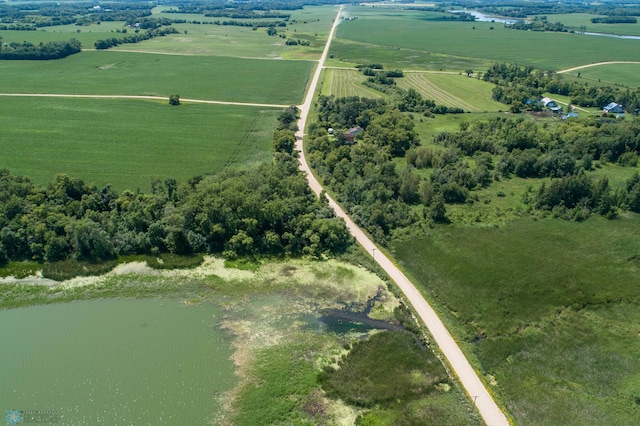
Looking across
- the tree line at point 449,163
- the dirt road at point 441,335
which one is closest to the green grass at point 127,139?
the tree line at point 449,163

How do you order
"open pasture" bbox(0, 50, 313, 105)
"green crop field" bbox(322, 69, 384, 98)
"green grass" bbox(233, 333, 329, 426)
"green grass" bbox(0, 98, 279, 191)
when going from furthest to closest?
"green crop field" bbox(322, 69, 384, 98) → "open pasture" bbox(0, 50, 313, 105) → "green grass" bbox(0, 98, 279, 191) → "green grass" bbox(233, 333, 329, 426)

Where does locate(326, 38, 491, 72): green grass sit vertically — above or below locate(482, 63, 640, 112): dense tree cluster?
above

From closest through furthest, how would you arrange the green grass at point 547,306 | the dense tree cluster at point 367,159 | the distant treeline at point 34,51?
the green grass at point 547,306
the dense tree cluster at point 367,159
the distant treeline at point 34,51

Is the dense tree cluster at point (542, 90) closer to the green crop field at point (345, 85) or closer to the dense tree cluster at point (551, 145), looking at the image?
the dense tree cluster at point (551, 145)

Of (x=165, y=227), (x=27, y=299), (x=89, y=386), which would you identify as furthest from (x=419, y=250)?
(x=27, y=299)

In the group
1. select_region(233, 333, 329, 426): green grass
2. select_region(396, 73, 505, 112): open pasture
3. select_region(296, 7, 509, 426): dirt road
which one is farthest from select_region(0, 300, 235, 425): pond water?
select_region(396, 73, 505, 112): open pasture

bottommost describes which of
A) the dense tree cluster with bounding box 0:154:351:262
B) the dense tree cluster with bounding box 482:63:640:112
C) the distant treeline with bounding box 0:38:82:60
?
the dense tree cluster with bounding box 0:154:351:262

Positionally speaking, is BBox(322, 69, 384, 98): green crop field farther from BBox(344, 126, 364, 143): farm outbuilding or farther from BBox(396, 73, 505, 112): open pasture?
BBox(344, 126, 364, 143): farm outbuilding
